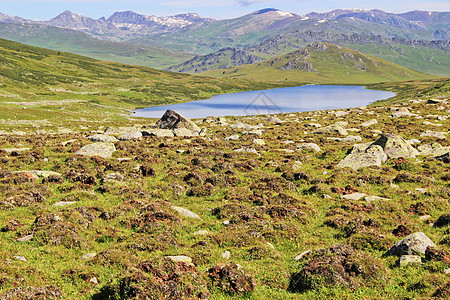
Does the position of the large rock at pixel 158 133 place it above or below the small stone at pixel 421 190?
below

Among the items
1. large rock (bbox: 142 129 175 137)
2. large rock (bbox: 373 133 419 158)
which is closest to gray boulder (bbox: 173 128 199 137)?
large rock (bbox: 142 129 175 137)

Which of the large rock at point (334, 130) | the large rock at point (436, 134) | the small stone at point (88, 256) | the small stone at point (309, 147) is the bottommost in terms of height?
the small stone at point (88, 256)

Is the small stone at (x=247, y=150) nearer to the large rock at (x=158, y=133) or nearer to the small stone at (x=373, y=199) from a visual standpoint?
the small stone at (x=373, y=199)

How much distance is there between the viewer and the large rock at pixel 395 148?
27.3 metres

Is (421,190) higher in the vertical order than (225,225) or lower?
higher

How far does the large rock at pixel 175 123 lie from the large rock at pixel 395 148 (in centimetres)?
3079

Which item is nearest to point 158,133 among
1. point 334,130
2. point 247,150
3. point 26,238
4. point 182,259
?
point 247,150

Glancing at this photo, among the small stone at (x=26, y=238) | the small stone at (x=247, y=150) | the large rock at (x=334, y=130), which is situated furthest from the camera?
the large rock at (x=334, y=130)

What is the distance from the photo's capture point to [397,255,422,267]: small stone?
10.2 meters

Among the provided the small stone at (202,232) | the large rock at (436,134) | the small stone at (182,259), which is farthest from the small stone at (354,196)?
the large rock at (436,134)

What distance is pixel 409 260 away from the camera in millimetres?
10289

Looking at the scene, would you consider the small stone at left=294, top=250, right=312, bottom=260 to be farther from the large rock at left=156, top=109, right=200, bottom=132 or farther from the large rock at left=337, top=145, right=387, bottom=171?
the large rock at left=156, top=109, right=200, bottom=132

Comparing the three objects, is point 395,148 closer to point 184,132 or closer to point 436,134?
point 436,134

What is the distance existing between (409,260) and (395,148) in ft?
66.9
